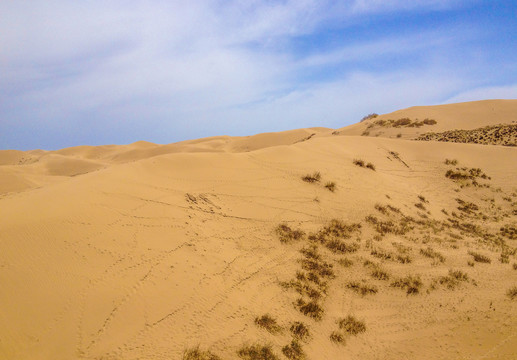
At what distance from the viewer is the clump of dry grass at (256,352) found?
14.0ft

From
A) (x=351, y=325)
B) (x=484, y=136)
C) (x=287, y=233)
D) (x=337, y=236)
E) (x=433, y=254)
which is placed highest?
(x=484, y=136)

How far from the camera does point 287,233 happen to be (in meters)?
7.92

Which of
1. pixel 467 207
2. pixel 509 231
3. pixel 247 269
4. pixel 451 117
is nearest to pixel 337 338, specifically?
pixel 247 269

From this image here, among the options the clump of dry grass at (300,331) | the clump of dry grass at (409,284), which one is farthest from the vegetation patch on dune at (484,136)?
the clump of dry grass at (300,331)

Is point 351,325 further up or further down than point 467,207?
further down

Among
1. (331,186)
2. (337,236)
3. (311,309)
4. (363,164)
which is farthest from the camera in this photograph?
(363,164)

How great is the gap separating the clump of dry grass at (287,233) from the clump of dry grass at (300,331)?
8.87 feet

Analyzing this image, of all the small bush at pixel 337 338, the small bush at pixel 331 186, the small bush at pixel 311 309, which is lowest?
the small bush at pixel 337 338

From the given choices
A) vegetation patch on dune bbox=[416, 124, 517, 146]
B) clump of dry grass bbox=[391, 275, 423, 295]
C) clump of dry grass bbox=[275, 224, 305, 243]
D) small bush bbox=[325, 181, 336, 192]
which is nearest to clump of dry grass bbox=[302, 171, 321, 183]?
small bush bbox=[325, 181, 336, 192]

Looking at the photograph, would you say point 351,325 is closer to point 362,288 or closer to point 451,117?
point 362,288

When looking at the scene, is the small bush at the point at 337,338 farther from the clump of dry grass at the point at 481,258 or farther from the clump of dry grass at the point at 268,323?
the clump of dry grass at the point at 481,258

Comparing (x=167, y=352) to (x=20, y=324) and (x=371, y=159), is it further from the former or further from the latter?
(x=371, y=159)

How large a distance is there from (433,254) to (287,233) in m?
3.74

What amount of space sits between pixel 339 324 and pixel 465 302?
100 inches
